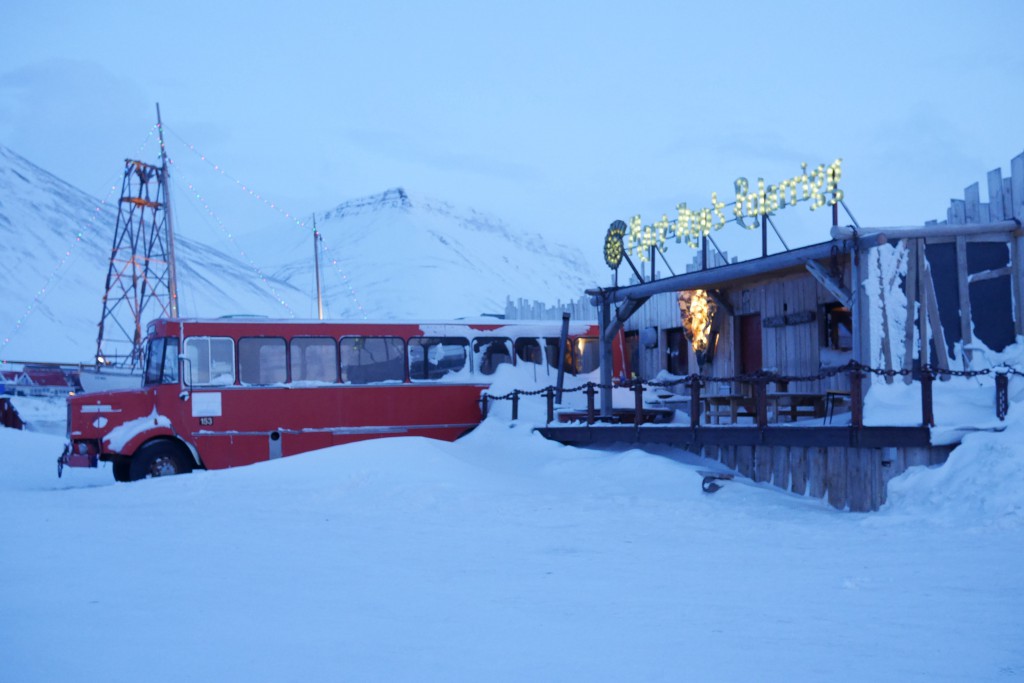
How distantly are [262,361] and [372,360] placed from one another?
78.2 inches

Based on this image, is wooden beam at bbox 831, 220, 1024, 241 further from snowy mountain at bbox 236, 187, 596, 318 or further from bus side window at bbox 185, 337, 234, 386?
snowy mountain at bbox 236, 187, 596, 318

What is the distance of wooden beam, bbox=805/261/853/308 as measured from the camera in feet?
36.6

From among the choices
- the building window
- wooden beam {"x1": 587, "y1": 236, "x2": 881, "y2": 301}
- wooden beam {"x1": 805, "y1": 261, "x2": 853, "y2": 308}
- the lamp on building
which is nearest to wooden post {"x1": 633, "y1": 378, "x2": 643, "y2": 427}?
wooden beam {"x1": 587, "y1": 236, "x2": 881, "y2": 301}

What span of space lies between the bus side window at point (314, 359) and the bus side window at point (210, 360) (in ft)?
3.72

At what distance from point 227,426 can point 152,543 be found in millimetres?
7137

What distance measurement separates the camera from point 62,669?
420 cm

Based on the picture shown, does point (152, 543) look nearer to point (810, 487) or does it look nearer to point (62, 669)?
point (62, 669)

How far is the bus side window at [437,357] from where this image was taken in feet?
A: 53.8

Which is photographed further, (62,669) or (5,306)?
(5,306)

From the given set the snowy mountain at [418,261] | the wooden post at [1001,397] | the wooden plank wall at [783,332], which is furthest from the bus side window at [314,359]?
the snowy mountain at [418,261]

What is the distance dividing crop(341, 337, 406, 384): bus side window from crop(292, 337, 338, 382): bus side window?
183mm

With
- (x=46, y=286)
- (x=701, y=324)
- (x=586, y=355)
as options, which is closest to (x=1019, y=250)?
(x=701, y=324)

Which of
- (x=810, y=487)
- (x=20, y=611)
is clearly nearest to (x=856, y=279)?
(x=810, y=487)

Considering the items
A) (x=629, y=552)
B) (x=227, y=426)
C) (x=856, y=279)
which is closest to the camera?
(x=629, y=552)
